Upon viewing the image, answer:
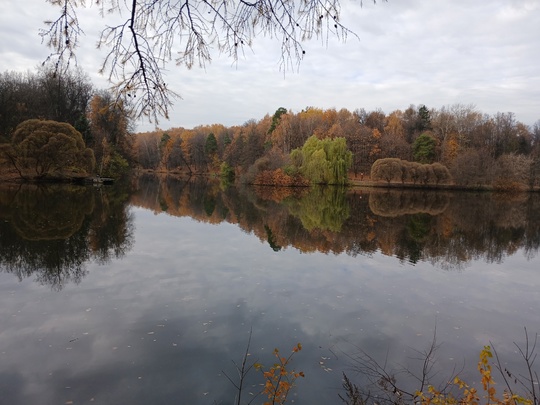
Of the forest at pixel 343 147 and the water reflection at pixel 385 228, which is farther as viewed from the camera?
the forest at pixel 343 147

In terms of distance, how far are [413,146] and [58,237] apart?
5476cm

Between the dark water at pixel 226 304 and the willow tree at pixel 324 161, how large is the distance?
3154cm

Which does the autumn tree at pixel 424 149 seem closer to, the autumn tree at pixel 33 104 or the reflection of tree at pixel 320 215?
the reflection of tree at pixel 320 215

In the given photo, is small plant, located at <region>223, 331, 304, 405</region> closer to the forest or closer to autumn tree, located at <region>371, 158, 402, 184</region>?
the forest

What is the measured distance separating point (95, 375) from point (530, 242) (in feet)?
65.8

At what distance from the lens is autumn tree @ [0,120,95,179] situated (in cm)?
3431

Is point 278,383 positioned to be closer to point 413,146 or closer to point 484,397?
point 484,397

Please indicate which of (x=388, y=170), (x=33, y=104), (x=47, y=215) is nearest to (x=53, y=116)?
(x=33, y=104)

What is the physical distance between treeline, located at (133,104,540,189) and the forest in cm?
15

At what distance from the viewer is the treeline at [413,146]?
5078 centimetres

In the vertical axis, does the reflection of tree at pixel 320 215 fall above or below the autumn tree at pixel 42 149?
below

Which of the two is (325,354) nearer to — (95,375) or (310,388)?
(310,388)

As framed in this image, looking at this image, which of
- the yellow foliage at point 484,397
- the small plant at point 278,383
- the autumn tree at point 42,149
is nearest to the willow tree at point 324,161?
the autumn tree at point 42,149

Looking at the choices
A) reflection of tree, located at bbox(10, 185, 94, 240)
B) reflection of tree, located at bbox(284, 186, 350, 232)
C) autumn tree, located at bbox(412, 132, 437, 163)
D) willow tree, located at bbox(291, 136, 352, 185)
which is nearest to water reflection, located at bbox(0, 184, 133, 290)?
reflection of tree, located at bbox(10, 185, 94, 240)
